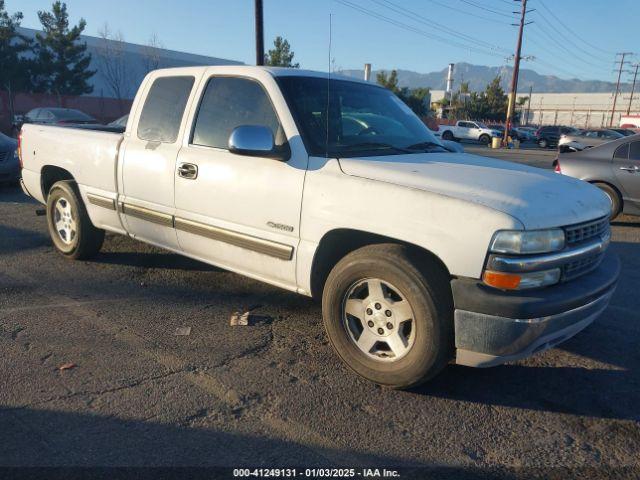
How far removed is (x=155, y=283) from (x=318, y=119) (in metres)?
2.38

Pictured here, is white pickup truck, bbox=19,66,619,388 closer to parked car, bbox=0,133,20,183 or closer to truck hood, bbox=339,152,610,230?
truck hood, bbox=339,152,610,230

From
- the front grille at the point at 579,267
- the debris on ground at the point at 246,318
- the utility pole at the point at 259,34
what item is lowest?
the debris on ground at the point at 246,318

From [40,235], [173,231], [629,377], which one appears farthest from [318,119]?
[40,235]

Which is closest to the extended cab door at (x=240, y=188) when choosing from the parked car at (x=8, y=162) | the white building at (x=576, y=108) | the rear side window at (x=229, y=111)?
the rear side window at (x=229, y=111)

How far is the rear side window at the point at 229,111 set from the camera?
3755mm

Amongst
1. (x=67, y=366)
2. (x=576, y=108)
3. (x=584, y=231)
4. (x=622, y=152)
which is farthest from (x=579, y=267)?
(x=576, y=108)

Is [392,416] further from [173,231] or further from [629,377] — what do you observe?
[173,231]

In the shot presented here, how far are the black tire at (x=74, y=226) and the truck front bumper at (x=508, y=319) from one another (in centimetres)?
396

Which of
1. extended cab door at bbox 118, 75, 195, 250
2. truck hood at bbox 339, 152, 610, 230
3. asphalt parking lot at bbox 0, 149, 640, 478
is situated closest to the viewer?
asphalt parking lot at bbox 0, 149, 640, 478

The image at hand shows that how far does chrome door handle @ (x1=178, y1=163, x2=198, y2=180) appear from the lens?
157 inches

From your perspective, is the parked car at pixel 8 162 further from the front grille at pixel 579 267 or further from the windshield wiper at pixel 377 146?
the front grille at pixel 579 267

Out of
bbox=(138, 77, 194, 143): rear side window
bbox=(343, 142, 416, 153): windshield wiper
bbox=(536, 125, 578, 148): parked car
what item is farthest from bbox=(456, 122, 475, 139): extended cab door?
bbox=(343, 142, 416, 153): windshield wiper

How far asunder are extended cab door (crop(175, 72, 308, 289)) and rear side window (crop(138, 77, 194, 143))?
0.23m

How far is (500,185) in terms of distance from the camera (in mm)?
3008
